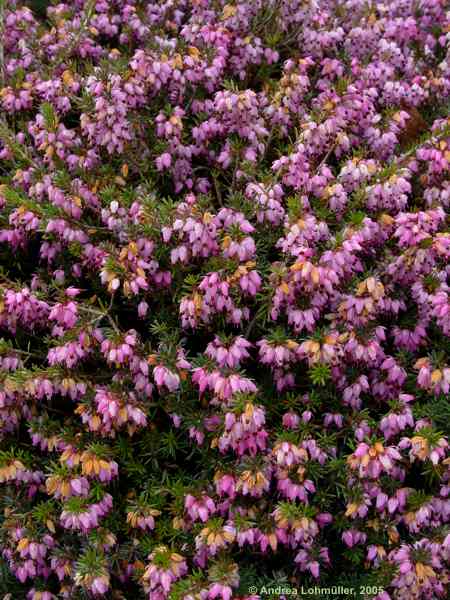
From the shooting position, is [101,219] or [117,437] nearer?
[117,437]

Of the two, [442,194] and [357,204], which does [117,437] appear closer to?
[357,204]

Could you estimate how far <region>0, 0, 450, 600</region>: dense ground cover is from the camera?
12.9 ft

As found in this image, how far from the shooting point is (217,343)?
158 inches

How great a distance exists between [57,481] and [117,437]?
73 centimetres

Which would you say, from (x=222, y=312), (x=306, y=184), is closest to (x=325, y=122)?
(x=306, y=184)

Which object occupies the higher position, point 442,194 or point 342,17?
point 342,17

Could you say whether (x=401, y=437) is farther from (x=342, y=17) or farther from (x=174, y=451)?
(x=342, y=17)

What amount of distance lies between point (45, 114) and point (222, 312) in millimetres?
1813

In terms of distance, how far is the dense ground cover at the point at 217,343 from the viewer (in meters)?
3.92

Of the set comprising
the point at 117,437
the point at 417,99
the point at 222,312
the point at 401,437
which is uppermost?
the point at 417,99

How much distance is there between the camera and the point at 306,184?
4.64 meters

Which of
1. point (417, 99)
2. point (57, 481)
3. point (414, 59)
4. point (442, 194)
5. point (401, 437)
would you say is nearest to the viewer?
point (57, 481)

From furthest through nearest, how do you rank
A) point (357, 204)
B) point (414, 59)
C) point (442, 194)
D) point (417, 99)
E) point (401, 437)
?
point (414, 59) → point (417, 99) → point (442, 194) → point (357, 204) → point (401, 437)

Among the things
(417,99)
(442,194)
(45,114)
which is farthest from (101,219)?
(417,99)
